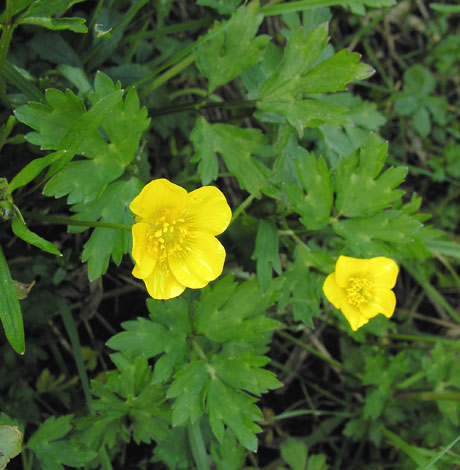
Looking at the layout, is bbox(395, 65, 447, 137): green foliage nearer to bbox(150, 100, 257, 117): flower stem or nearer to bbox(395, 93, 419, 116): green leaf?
bbox(395, 93, 419, 116): green leaf

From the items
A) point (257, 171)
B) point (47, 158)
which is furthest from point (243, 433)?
point (47, 158)

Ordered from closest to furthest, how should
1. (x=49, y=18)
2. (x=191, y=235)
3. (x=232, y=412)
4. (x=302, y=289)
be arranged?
1. (x=49, y=18)
2. (x=191, y=235)
3. (x=232, y=412)
4. (x=302, y=289)

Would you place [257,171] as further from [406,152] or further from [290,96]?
[406,152]

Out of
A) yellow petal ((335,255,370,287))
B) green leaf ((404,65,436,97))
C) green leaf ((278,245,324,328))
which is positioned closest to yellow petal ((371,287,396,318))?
yellow petal ((335,255,370,287))

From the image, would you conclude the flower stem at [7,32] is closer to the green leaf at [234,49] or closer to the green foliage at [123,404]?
the green leaf at [234,49]

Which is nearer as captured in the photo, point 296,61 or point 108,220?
point 108,220

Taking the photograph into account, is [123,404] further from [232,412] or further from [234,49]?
[234,49]

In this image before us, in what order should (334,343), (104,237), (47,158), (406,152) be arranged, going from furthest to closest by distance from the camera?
(406,152)
(334,343)
(104,237)
(47,158)

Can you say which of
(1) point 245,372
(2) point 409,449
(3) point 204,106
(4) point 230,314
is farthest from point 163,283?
(2) point 409,449
